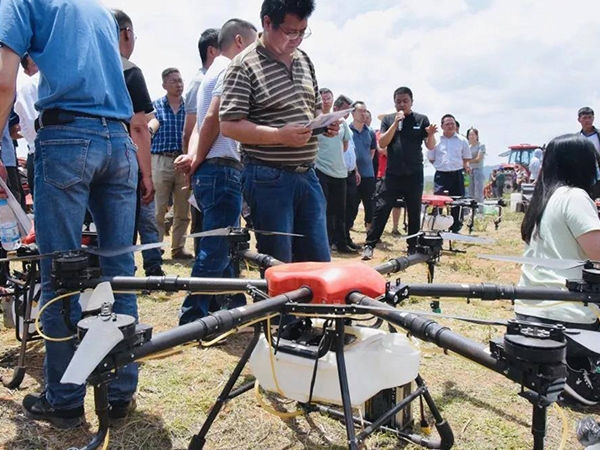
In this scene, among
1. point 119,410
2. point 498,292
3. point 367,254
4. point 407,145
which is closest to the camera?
point 498,292

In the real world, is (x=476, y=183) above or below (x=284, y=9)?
below

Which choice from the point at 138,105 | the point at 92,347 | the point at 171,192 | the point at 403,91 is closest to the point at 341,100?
the point at 403,91

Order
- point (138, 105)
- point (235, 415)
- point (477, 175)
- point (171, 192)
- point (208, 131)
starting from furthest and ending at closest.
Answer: point (477, 175)
point (171, 192)
point (208, 131)
point (138, 105)
point (235, 415)

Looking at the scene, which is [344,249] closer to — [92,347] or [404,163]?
[404,163]

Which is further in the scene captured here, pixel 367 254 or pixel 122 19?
pixel 367 254

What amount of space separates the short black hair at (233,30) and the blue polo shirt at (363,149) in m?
5.04

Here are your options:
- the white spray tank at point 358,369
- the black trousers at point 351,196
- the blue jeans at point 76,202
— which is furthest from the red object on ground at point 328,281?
the black trousers at point 351,196

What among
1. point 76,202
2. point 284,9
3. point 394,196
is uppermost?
point 284,9

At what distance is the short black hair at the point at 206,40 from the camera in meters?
4.98

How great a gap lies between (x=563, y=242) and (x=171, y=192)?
498cm

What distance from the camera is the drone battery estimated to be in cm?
239

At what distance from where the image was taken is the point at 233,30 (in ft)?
12.7

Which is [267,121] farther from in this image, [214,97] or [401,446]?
[401,446]

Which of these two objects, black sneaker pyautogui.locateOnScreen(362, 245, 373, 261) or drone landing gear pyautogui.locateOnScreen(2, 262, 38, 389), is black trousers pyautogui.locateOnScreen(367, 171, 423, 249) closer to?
black sneaker pyautogui.locateOnScreen(362, 245, 373, 261)
